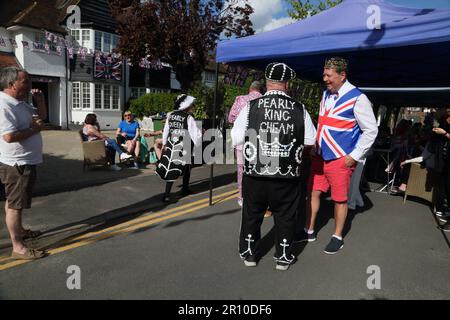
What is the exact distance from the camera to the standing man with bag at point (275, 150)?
3.09 meters

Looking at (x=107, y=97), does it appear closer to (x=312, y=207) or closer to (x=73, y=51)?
(x=73, y=51)

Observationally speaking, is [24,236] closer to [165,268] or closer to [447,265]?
[165,268]

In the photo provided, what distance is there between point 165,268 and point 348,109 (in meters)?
2.45

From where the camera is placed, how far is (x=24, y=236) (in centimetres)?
400

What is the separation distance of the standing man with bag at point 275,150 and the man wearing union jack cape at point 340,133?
61 cm

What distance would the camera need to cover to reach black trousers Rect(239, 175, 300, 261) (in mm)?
3178

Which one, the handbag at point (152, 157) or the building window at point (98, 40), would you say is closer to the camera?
the handbag at point (152, 157)

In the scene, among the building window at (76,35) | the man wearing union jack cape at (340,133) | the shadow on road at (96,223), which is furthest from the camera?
the building window at (76,35)

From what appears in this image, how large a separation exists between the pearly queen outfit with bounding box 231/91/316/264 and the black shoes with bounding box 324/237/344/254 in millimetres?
731

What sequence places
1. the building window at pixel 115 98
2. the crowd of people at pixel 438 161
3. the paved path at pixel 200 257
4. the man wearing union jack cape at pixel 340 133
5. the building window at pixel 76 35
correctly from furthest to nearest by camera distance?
the building window at pixel 115 98
the building window at pixel 76 35
the crowd of people at pixel 438 161
the man wearing union jack cape at pixel 340 133
the paved path at pixel 200 257

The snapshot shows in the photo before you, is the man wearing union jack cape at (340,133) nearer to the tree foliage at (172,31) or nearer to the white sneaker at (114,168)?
the white sneaker at (114,168)

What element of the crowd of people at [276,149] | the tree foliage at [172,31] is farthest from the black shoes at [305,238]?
the tree foliage at [172,31]

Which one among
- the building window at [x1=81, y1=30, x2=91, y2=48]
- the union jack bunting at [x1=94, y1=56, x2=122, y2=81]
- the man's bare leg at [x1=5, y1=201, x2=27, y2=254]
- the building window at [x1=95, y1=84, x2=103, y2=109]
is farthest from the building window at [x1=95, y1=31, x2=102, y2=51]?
the man's bare leg at [x1=5, y1=201, x2=27, y2=254]

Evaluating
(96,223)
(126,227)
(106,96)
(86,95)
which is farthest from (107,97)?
(126,227)
